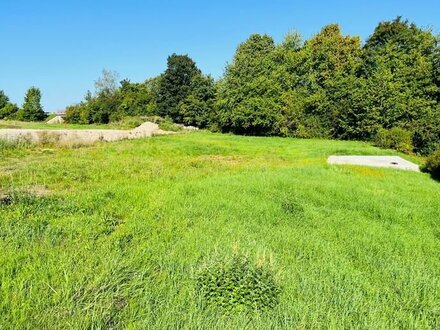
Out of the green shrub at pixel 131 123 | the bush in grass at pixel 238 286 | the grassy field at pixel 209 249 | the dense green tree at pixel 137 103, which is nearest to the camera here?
the grassy field at pixel 209 249

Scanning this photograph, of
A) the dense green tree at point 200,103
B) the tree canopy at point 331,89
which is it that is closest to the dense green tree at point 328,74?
the tree canopy at point 331,89

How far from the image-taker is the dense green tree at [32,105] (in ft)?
199

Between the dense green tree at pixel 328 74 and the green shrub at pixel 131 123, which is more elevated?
the dense green tree at pixel 328 74

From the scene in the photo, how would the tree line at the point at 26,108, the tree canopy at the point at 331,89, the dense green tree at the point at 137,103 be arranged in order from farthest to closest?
the tree line at the point at 26,108
the dense green tree at the point at 137,103
the tree canopy at the point at 331,89

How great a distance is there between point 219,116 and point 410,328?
38.5 m

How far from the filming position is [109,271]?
13.7 feet

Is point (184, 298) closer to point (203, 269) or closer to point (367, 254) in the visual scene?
point (203, 269)

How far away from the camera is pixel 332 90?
1308 inches

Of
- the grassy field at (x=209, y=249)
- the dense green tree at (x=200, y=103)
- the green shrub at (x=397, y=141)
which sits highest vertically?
the dense green tree at (x=200, y=103)

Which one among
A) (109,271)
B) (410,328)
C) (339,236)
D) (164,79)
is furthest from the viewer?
(164,79)

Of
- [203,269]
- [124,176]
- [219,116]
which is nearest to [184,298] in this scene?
[203,269]

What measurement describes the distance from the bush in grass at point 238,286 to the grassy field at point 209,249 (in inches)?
4.0

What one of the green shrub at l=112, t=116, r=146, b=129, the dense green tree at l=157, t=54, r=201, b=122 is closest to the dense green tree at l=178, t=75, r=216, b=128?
the dense green tree at l=157, t=54, r=201, b=122

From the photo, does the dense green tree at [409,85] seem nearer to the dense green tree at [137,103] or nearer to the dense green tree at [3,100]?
the dense green tree at [137,103]
